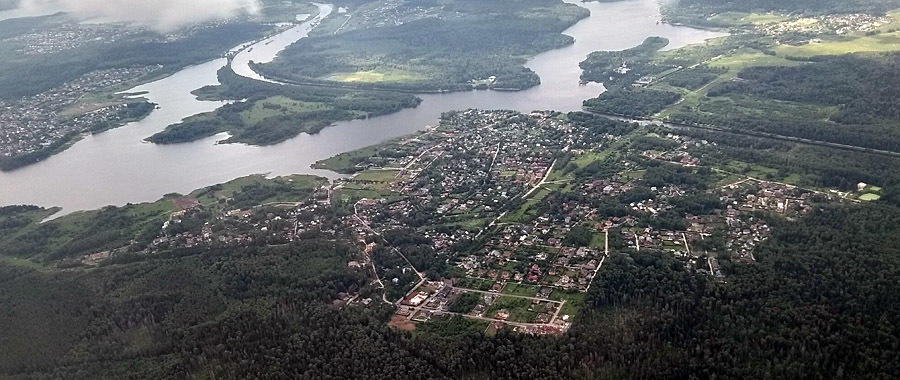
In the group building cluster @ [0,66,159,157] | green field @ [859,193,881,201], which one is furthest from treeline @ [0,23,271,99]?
green field @ [859,193,881,201]

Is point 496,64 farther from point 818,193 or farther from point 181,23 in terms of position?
point 181,23

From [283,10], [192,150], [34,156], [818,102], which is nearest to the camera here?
[818,102]

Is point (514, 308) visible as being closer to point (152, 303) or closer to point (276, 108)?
point (152, 303)

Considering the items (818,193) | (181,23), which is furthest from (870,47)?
(181,23)

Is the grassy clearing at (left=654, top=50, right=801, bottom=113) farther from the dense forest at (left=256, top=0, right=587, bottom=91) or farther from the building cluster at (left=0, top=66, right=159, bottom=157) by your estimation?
the building cluster at (left=0, top=66, right=159, bottom=157)

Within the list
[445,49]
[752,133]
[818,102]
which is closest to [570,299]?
[752,133]

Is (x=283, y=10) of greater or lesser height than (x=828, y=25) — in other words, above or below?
above

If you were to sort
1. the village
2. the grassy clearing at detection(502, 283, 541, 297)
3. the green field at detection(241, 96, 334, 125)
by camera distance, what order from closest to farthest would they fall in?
the grassy clearing at detection(502, 283, 541, 297) → the village → the green field at detection(241, 96, 334, 125)
